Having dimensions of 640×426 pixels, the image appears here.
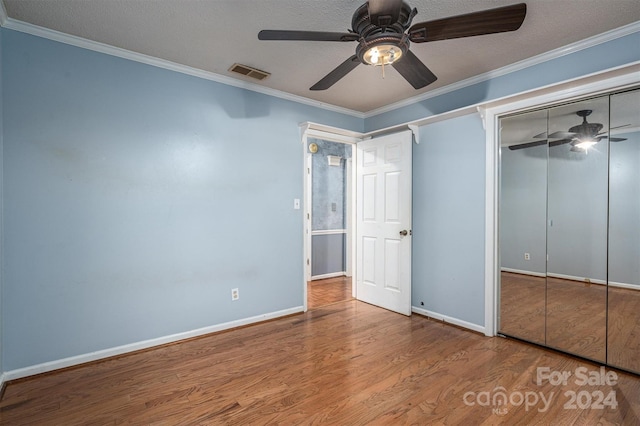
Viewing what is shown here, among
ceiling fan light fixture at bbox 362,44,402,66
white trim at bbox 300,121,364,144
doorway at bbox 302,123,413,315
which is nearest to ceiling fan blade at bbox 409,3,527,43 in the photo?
ceiling fan light fixture at bbox 362,44,402,66

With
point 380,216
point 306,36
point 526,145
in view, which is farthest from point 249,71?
point 526,145

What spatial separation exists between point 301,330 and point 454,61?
2925 millimetres

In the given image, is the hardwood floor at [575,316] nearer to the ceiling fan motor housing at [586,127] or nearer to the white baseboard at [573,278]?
the white baseboard at [573,278]

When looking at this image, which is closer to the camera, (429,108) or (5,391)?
(5,391)

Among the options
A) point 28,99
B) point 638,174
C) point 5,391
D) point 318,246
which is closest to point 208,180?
point 28,99

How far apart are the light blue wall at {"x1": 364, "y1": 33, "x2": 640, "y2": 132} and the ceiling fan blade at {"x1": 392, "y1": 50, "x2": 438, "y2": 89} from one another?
47.6 inches

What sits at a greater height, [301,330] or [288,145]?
[288,145]

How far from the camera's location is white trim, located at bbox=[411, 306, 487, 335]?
3.09 meters

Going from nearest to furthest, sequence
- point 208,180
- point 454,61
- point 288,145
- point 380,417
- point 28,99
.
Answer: point 380,417
point 28,99
point 454,61
point 208,180
point 288,145

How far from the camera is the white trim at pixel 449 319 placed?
3.09 m

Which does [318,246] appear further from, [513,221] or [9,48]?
[9,48]

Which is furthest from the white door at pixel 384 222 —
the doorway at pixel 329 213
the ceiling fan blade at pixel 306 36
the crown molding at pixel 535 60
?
the ceiling fan blade at pixel 306 36

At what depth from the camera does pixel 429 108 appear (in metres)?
3.61

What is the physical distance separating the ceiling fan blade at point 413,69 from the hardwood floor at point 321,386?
2.14 m
